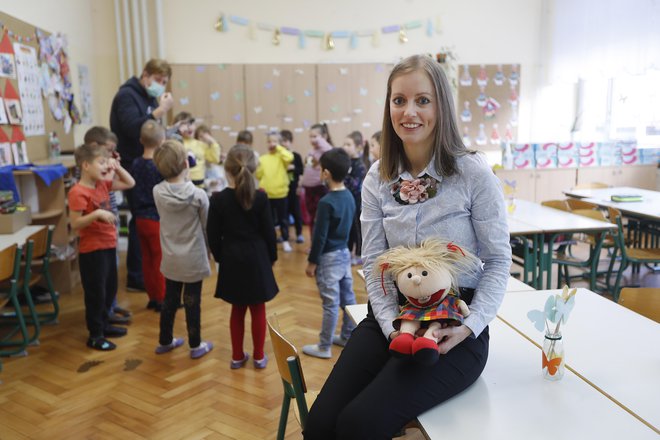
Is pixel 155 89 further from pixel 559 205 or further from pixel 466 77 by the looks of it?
pixel 466 77

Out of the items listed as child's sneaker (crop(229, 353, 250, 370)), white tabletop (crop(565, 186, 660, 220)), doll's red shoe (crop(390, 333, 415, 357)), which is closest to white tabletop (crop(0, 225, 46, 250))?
child's sneaker (crop(229, 353, 250, 370))

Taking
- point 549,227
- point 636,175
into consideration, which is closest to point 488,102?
point 636,175

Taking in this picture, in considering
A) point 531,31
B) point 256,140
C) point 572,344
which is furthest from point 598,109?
point 572,344

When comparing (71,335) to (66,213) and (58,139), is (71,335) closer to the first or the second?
(66,213)

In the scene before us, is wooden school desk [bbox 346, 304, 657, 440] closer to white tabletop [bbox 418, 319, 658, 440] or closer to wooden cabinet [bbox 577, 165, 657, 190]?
white tabletop [bbox 418, 319, 658, 440]

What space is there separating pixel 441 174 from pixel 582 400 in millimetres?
677

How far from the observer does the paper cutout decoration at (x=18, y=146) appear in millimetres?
3975

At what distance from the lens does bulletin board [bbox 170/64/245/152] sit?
664cm

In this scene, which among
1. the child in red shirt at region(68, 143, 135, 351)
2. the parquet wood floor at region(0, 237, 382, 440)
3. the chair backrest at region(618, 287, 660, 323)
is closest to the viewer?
the chair backrest at region(618, 287, 660, 323)

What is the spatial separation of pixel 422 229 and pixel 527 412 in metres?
0.54

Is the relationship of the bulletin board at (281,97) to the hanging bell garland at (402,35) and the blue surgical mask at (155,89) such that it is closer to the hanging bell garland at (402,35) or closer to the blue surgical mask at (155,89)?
the hanging bell garland at (402,35)

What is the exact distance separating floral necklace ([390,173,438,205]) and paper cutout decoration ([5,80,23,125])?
353cm

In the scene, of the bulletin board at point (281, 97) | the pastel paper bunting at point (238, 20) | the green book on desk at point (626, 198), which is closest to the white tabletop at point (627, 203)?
the green book on desk at point (626, 198)

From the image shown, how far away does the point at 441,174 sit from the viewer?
1.54 metres
